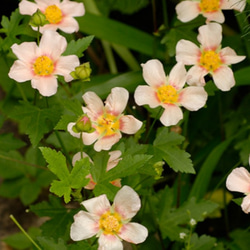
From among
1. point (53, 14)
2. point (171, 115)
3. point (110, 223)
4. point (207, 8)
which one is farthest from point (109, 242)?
point (207, 8)

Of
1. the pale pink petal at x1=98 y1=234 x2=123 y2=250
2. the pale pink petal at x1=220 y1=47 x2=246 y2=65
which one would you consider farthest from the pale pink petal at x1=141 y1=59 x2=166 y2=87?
the pale pink petal at x1=98 y1=234 x2=123 y2=250

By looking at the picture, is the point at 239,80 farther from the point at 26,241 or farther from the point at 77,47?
the point at 26,241

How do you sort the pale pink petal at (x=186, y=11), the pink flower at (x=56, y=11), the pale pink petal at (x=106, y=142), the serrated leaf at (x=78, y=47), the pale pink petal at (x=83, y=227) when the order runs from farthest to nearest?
the pale pink petal at (x=186, y=11)
the pink flower at (x=56, y=11)
the serrated leaf at (x=78, y=47)
the pale pink petal at (x=106, y=142)
the pale pink petal at (x=83, y=227)

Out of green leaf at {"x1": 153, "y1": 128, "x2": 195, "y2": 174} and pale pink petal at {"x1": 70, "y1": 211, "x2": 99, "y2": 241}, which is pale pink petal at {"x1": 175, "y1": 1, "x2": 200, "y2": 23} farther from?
pale pink petal at {"x1": 70, "y1": 211, "x2": 99, "y2": 241}

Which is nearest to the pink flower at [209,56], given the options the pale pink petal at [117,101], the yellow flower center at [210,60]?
the yellow flower center at [210,60]

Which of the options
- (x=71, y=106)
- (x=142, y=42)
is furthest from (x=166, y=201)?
(x=142, y=42)

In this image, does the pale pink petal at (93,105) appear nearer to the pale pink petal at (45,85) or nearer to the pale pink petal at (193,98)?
the pale pink petal at (45,85)
